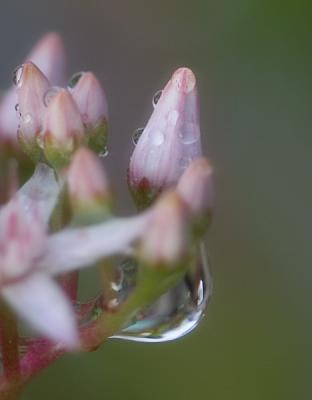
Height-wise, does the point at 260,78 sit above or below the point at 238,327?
above

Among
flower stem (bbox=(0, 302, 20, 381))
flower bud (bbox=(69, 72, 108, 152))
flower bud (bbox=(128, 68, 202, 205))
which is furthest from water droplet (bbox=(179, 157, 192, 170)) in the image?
flower stem (bbox=(0, 302, 20, 381))

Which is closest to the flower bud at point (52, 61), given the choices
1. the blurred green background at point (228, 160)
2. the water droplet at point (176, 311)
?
the water droplet at point (176, 311)

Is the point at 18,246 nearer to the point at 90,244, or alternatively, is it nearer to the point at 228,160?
the point at 90,244

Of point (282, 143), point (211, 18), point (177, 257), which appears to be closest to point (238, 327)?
point (282, 143)

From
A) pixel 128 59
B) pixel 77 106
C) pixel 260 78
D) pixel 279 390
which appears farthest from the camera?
pixel 128 59

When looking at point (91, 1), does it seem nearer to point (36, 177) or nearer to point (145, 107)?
point (145, 107)

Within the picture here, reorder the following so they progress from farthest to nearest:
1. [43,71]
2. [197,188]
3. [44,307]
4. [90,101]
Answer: [43,71] < [90,101] < [197,188] < [44,307]

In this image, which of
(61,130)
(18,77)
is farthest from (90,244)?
(18,77)
